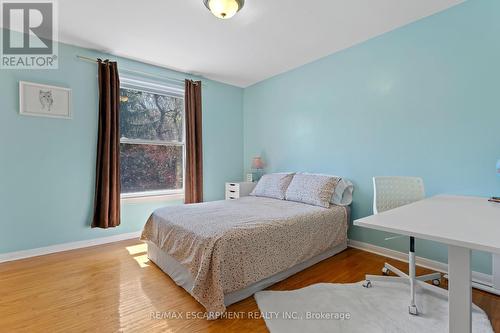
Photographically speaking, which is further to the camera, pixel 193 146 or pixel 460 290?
pixel 193 146

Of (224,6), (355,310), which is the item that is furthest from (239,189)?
(224,6)

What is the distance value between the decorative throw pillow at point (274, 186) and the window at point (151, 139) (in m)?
1.37

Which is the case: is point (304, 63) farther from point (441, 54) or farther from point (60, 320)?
point (60, 320)

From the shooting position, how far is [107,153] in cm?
303

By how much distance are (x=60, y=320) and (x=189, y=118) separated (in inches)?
113

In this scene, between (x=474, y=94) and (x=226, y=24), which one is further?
(x=226, y=24)

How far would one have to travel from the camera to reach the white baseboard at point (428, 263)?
195cm

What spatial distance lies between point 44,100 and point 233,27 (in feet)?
7.78

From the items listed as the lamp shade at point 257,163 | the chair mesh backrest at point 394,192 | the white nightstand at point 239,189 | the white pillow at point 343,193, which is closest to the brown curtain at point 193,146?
the white nightstand at point 239,189

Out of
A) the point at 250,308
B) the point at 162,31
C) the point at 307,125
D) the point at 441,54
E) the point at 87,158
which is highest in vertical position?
the point at 162,31

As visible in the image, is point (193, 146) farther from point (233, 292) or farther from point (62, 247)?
point (233, 292)

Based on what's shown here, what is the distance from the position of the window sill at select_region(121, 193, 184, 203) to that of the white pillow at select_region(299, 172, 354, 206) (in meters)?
2.38

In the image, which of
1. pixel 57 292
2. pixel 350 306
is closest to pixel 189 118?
pixel 57 292

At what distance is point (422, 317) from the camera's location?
1.57m
